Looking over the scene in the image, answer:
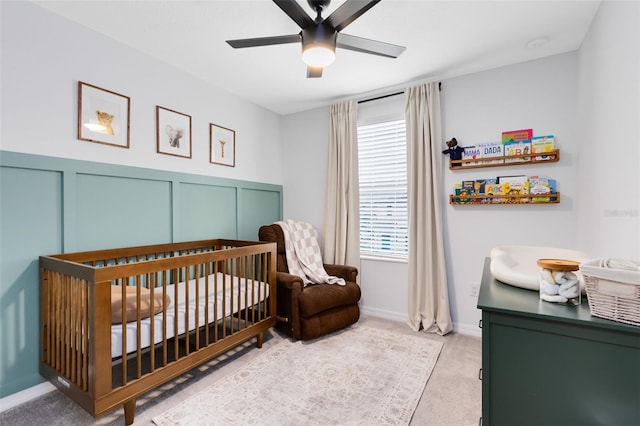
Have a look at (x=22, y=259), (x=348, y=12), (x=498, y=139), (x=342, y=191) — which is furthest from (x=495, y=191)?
(x=22, y=259)

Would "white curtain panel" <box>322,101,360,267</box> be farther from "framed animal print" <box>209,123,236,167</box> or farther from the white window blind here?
"framed animal print" <box>209,123,236,167</box>

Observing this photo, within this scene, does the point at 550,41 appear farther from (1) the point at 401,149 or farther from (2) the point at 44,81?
(2) the point at 44,81

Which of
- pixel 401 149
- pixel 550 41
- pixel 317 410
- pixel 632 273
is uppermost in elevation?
pixel 550 41

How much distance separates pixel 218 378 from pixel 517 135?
10.1ft

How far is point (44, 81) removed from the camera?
73.2 inches

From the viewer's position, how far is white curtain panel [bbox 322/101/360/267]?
3.30m

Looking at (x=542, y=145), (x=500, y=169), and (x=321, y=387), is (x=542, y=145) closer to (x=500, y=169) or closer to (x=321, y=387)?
(x=500, y=169)

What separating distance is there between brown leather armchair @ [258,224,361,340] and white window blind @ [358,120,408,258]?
629mm

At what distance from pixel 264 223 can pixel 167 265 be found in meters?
1.92

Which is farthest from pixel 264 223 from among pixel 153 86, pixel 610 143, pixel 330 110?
pixel 610 143

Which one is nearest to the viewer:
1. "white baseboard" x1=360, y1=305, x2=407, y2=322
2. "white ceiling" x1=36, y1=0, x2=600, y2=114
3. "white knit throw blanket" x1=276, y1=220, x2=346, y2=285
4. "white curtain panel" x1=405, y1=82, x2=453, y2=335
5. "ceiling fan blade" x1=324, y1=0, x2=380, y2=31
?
"ceiling fan blade" x1=324, y1=0, x2=380, y2=31

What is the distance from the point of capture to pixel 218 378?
2043mm

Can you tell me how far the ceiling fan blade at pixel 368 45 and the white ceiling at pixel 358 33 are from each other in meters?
0.26

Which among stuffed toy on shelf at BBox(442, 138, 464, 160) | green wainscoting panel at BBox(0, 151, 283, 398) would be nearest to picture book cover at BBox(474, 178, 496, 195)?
stuffed toy on shelf at BBox(442, 138, 464, 160)
